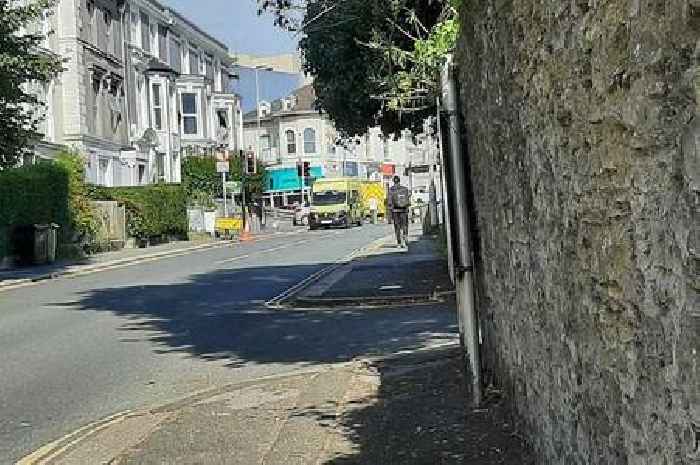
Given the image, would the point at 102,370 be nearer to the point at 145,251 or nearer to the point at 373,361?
the point at 373,361

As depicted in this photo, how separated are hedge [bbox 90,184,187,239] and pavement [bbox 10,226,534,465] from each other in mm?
26987

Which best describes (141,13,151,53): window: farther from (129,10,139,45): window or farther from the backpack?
the backpack

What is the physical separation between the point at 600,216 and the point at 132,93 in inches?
1971

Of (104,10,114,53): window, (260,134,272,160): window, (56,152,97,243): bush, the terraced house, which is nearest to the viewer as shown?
(56,152,97,243): bush

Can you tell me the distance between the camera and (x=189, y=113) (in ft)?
206

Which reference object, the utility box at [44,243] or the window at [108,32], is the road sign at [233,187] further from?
the utility box at [44,243]

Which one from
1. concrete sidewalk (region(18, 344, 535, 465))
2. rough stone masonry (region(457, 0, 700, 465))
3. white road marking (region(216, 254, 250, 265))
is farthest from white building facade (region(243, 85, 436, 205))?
rough stone masonry (region(457, 0, 700, 465))

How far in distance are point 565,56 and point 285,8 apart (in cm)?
1108

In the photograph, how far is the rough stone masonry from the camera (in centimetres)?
242

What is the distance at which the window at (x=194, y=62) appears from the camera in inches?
2628

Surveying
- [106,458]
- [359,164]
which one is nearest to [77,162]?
[106,458]

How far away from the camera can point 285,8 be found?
46.4 ft

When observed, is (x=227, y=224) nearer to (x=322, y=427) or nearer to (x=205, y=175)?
(x=205, y=175)

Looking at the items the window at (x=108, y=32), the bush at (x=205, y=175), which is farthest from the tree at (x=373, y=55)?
the bush at (x=205, y=175)
